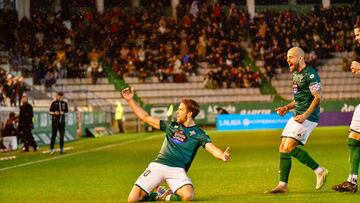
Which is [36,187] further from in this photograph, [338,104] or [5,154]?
[338,104]

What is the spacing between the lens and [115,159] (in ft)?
81.7

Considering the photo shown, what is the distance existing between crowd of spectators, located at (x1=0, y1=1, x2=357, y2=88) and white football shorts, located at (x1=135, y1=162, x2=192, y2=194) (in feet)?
119

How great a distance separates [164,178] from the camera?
1278 centimetres

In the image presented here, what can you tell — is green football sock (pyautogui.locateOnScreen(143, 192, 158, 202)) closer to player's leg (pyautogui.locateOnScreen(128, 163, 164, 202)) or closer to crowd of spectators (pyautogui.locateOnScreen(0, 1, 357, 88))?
player's leg (pyautogui.locateOnScreen(128, 163, 164, 202))

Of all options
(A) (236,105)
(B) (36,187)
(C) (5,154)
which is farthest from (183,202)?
(A) (236,105)

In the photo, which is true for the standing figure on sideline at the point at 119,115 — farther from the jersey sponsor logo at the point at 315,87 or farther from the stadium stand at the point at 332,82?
the jersey sponsor logo at the point at 315,87

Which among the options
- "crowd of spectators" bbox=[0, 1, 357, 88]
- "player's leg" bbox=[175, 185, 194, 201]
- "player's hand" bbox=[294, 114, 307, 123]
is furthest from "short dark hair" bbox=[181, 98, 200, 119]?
"crowd of spectators" bbox=[0, 1, 357, 88]

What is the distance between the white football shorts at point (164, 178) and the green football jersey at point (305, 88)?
8.15 ft

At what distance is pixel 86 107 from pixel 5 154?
16253mm

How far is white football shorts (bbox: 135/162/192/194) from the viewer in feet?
41.8

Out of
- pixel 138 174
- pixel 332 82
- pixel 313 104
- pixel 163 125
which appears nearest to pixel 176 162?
pixel 163 125

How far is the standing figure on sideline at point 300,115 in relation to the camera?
1380 cm

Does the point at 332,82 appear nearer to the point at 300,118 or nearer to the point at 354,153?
the point at 354,153

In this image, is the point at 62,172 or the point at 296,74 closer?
the point at 296,74
